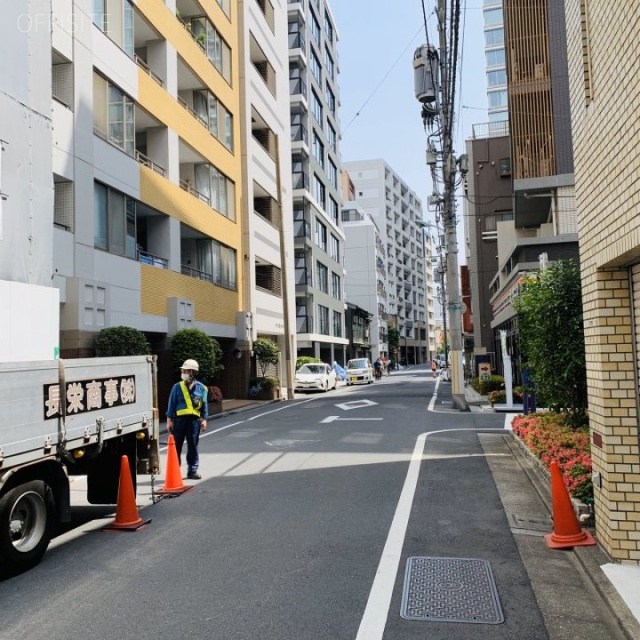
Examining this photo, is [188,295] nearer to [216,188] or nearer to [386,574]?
[216,188]

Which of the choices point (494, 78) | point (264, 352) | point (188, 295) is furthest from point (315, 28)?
point (494, 78)

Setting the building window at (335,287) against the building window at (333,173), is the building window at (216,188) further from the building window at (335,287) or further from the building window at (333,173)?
the building window at (333,173)

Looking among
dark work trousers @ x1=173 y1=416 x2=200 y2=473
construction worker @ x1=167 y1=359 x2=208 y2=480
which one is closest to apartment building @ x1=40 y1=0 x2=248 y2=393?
construction worker @ x1=167 y1=359 x2=208 y2=480

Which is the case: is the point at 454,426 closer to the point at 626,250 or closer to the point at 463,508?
the point at 463,508

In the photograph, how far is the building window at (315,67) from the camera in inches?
1950

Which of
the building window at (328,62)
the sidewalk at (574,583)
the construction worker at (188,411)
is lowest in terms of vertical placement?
the sidewalk at (574,583)

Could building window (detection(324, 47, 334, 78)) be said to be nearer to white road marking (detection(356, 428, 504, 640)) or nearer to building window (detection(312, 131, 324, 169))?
building window (detection(312, 131, 324, 169))

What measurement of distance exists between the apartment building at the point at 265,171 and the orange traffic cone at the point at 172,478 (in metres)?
17.9

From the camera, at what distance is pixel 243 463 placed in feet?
35.9

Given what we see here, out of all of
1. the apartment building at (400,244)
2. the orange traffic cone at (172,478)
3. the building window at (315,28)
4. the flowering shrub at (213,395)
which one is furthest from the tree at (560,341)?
the apartment building at (400,244)

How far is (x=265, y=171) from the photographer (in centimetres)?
3419

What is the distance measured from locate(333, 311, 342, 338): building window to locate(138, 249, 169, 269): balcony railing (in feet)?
103

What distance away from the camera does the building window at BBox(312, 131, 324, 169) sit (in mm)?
48469

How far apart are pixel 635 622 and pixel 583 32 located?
5155 millimetres
